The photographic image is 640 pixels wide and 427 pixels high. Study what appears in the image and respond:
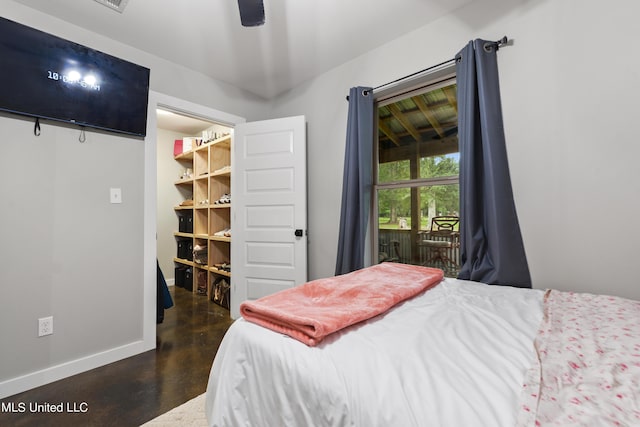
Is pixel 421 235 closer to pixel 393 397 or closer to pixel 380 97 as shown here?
pixel 380 97

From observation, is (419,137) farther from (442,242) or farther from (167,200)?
(167,200)

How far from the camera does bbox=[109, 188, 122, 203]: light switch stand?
7.23 feet

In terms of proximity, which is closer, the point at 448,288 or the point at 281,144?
the point at 448,288

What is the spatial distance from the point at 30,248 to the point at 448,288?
2679 millimetres

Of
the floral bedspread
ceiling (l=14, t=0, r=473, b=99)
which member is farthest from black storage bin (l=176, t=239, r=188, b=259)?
the floral bedspread

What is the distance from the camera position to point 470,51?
1864 mm

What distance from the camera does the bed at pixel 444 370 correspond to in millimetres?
580

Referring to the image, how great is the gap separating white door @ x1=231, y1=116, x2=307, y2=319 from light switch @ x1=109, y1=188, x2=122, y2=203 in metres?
1.07

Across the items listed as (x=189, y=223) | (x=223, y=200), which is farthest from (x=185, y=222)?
(x=223, y=200)

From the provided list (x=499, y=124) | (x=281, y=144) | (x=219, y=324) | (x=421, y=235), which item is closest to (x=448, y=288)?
(x=421, y=235)

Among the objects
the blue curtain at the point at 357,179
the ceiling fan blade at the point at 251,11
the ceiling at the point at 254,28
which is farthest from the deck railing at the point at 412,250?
the ceiling fan blade at the point at 251,11

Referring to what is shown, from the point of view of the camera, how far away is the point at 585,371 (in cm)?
69

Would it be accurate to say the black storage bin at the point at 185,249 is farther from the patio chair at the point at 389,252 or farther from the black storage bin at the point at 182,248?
the patio chair at the point at 389,252

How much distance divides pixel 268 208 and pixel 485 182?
77.8 inches
